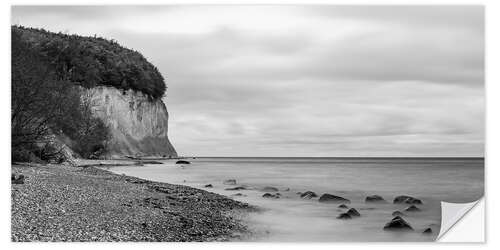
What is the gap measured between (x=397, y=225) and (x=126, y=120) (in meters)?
21.0

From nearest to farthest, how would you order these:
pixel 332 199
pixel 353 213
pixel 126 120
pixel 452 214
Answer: pixel 452 214 < pixel 353 213 < pixel 332 199 < pixel 126 120

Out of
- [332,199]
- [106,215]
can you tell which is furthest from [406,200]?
[106,215]

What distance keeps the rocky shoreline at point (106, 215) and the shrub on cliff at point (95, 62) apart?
124 inches

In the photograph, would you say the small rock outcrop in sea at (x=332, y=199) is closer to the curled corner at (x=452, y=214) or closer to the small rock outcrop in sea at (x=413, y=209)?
the small rock outcrop in sea at (x=413, y=209)

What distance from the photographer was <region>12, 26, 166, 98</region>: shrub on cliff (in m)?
14.0

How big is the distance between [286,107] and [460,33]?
321cm

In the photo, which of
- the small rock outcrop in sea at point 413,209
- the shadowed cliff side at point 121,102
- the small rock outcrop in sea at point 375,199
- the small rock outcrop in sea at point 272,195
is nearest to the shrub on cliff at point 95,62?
the shadowed cliff side at point 121,102

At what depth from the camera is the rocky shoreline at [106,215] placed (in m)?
7.09

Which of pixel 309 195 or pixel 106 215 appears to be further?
pixel 309 195

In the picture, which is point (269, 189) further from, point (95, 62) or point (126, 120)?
point (126, 120)

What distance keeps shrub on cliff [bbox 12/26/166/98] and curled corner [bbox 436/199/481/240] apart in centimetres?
746

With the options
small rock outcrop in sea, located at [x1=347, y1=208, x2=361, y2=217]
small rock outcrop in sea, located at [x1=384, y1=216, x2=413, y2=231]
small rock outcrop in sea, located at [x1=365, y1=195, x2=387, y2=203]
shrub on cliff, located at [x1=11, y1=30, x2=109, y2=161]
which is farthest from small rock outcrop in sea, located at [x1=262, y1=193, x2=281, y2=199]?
shrub on cliff, located at [x1=11, y1=30, x2=109, y2=161]

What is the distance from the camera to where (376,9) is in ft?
26.7

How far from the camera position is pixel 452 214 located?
8.02 m
